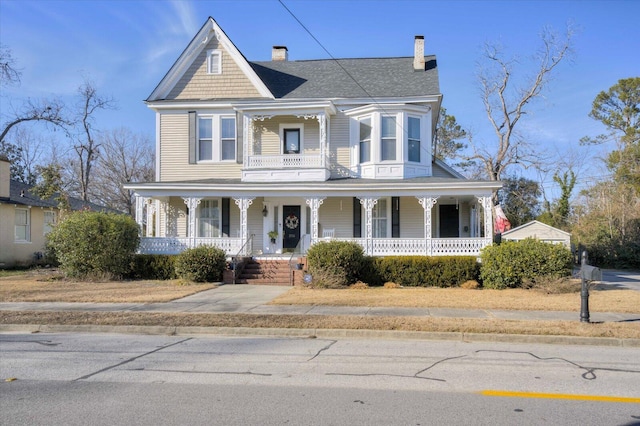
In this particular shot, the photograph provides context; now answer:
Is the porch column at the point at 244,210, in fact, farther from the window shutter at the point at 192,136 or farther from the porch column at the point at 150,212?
the porch column at the point at 150,212

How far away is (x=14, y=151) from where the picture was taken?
49.9 metres

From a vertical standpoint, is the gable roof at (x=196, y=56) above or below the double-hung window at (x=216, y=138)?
above

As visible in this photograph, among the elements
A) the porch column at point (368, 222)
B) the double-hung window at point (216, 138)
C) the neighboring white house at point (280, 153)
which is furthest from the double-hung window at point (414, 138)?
the double-hung window at point (216, 138)

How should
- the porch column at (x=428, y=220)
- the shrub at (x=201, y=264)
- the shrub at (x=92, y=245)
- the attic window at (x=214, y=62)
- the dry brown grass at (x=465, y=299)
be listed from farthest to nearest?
the attic window at (x=214, y=62) < the porch column at (x=428, y=220) < the shrub at (x=92, y=245) < the shrub at (x=201, y=264) < the dry brown grass at (x=465, y=299)

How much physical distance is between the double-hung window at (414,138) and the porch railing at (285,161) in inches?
149

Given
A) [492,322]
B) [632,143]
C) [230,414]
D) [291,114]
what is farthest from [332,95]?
[632,143]

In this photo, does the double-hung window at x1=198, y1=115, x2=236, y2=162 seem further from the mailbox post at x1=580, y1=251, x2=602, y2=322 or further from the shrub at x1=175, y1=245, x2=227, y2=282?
the mailbox post at x1=580, y1=251, x2=602, y2=322

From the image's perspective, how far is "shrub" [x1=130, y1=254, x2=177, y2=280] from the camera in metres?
19.8

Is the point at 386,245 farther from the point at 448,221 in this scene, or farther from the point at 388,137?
the point at 388,137

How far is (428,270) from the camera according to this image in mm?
18703

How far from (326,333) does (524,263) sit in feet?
Answer: 32.8

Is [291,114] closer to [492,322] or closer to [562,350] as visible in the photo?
[492,322]

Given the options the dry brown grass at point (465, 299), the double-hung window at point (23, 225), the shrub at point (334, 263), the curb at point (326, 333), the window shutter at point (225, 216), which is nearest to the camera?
the curb at point (326, 333)

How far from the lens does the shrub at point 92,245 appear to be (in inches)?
742
